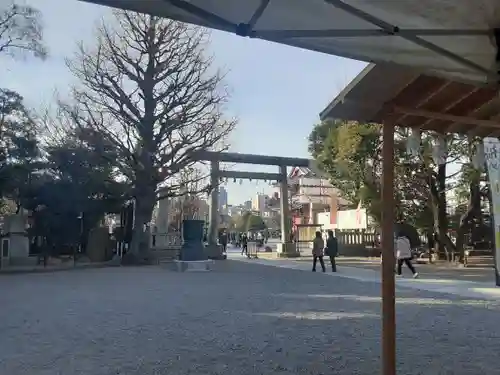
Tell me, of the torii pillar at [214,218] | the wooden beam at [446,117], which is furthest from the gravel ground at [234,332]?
the torii pillar at [214,218]

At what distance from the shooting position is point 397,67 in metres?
4.71

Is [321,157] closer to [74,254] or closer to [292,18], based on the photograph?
[74,254]

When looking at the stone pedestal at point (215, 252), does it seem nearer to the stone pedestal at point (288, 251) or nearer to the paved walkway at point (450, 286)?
the stone pedestal at point (288, 251)

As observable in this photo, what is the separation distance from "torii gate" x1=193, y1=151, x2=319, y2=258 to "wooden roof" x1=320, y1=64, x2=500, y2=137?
2066 cm

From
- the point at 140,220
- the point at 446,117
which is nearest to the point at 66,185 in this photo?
the point at 140,220

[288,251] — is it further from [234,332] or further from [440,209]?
[234,332]

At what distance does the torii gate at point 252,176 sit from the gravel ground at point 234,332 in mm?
15013

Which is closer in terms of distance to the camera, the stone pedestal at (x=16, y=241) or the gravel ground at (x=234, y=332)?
the gravel ground at (x=234, y=332)

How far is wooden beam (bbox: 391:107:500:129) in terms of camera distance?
16.8 feet

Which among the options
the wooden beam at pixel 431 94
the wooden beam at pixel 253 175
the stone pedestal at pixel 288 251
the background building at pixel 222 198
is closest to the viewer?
the wooden beam at pixel 431 94

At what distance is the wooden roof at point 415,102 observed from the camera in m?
4.87

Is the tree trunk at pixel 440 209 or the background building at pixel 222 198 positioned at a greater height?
the background building at pixel 222 198

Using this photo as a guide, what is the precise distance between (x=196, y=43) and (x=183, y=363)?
788 inches

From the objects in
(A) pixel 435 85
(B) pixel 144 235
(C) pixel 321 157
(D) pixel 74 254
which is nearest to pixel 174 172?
(B) pixel 144 235
